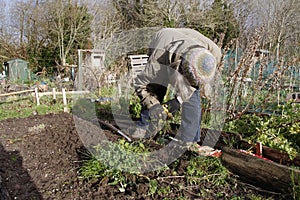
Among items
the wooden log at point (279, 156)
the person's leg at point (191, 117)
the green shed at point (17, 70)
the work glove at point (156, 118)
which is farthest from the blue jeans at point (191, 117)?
the green shed at point (17, 70)

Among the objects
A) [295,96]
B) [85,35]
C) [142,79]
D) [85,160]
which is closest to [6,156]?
[85,160]

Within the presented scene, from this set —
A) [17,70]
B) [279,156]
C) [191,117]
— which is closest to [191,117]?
[191,117]

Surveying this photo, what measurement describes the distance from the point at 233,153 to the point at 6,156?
2418mm

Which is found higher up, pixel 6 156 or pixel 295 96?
pixel 295 96

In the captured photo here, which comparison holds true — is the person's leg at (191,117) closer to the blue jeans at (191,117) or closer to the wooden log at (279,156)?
the blue jeans at (191,117)

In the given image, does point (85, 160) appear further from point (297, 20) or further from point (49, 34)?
point (49, 34)

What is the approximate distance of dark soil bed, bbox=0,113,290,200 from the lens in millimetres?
1855

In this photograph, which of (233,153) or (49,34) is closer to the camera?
(233,153)

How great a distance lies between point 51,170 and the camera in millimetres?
2305

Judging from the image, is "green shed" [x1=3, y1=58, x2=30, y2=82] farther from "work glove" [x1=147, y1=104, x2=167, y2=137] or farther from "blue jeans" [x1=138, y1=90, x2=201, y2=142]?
"blue jeans" [x1=138, y1=90, x2=201, y2=142]

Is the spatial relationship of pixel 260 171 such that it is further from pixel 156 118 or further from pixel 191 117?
pixel 156 118

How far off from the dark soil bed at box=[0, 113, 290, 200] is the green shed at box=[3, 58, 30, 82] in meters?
8.57

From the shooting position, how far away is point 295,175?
1.63m

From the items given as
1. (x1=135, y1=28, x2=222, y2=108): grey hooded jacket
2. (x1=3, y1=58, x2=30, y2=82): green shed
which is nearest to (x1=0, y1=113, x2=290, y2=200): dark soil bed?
(x1=135, y1=28, x2=222, y2=108): grey hooded jacket
